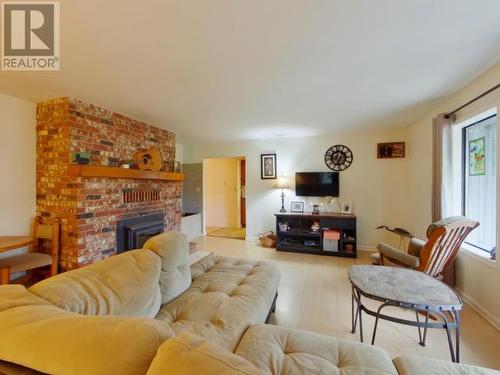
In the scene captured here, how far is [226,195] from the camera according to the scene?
7000 millimetres

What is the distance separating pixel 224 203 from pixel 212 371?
6.49 meters

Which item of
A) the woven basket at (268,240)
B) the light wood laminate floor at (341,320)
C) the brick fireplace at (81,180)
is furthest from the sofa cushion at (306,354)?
the woven basket at (268,240)

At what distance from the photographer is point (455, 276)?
264 cm

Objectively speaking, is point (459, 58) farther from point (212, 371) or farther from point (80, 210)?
point (80, 210)

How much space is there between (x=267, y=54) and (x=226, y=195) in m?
5.43

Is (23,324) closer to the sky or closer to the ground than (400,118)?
closer to the ground

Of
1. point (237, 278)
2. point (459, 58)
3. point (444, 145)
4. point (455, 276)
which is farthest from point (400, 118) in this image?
point (237, 278)

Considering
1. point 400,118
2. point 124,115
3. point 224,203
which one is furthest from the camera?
point 224,203

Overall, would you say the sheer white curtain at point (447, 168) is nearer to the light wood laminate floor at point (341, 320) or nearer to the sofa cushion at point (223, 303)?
the light wood laminate floor at point (341, 320)

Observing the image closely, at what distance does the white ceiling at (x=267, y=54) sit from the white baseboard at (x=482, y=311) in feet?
7.24

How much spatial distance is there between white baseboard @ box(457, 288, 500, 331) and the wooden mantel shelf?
4.17 meters

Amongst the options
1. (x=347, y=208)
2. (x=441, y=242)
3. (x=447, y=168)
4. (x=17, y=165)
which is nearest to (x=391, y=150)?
(x=347, y=208)

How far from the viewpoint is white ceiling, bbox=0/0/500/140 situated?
1.36m

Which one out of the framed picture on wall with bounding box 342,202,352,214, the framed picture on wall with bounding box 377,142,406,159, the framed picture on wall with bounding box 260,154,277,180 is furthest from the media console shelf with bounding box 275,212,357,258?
the framed picture on wall with bounding box 377,142,406,159
